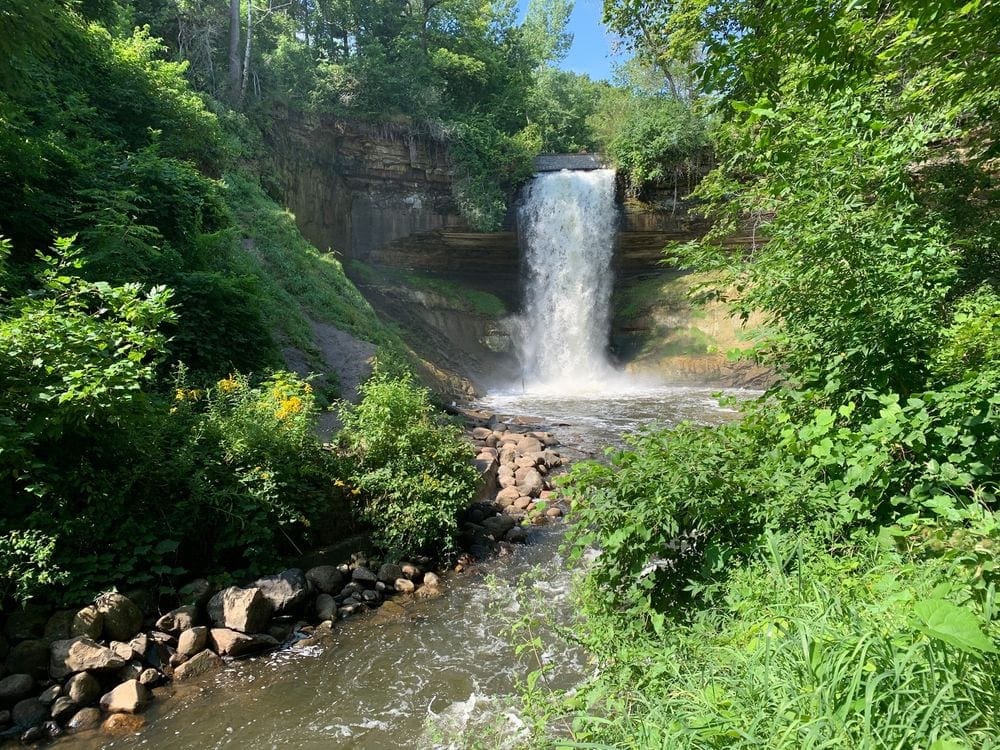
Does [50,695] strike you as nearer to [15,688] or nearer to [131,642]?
[15,688]

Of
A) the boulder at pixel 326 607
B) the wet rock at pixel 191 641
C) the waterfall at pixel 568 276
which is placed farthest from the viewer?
the waterfall at pixel 568 276

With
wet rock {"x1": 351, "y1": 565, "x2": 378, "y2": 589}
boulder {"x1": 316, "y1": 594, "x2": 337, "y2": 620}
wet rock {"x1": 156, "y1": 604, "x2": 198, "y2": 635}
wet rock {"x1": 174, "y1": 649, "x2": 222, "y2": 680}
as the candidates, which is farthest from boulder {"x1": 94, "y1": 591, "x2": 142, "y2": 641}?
wet rock {"x1": 351, "y1": 565, "x2": 378, "y2": 589}

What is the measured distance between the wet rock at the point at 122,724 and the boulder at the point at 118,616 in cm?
67

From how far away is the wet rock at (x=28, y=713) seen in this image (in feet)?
12.3

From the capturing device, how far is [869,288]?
316cm

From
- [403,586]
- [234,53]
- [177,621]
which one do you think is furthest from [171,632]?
[234,53]

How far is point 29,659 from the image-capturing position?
158 inches

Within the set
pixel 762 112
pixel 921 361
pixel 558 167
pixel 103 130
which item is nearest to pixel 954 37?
pixel 762 112

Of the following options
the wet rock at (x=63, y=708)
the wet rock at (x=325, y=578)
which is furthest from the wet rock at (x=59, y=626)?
the wet rock at (x=325, y=578)

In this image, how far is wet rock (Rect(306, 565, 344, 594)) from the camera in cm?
553

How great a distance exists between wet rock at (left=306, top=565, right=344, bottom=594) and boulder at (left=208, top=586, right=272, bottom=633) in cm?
64

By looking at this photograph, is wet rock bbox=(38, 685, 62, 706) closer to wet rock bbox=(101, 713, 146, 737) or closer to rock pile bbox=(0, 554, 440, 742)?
rock pile bbox=(0, 554, 440, 742)

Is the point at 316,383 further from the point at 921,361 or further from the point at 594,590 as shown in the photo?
the point at 921,361

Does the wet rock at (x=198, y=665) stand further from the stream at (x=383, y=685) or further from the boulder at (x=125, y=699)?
the boulder at (x=125, y=699)
